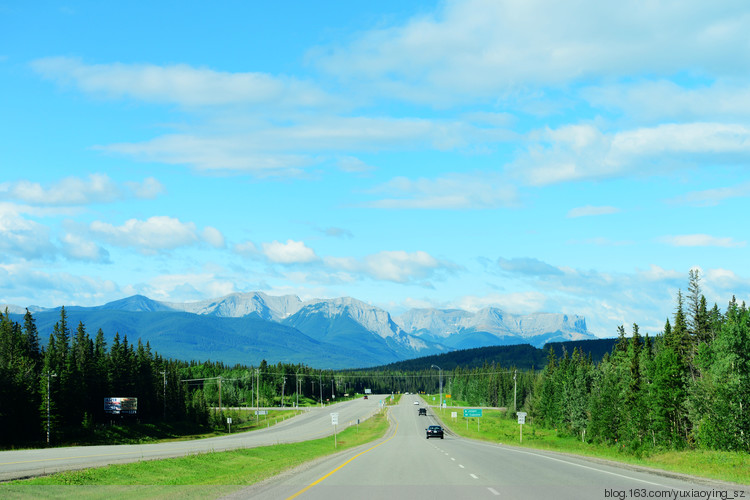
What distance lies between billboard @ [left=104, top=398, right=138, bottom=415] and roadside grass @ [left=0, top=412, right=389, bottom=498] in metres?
62.2

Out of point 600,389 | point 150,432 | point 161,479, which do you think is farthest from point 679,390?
point 150,432

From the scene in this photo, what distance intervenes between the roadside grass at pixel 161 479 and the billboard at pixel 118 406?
6224 cm

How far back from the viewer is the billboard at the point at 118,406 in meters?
112

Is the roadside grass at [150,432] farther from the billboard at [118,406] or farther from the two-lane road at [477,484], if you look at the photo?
the two-lane road at [477,484]

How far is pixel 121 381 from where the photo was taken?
11988cm

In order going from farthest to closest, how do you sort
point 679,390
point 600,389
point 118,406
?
1. point 118,406
2. point 600,389
3. point 679,390

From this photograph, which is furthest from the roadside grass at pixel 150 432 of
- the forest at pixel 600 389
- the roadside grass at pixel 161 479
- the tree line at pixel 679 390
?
the tree line at pixel 679 390

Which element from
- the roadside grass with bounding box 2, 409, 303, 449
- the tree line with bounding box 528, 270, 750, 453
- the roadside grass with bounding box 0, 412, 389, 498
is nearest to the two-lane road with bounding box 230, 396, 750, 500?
the roadside grass with bounding box 0, 412, 389, 498

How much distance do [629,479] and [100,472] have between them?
28.5 m

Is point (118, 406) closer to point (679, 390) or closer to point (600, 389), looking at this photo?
point (600, 389)

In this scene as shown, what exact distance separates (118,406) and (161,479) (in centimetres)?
8479

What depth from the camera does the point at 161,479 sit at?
35000mm

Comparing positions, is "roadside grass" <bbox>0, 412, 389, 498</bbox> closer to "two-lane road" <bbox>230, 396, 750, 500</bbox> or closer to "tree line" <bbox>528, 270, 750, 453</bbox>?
"two-lane road" <bbox>230, 396, 750, 500</bbox>

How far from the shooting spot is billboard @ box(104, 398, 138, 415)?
11156 cm
